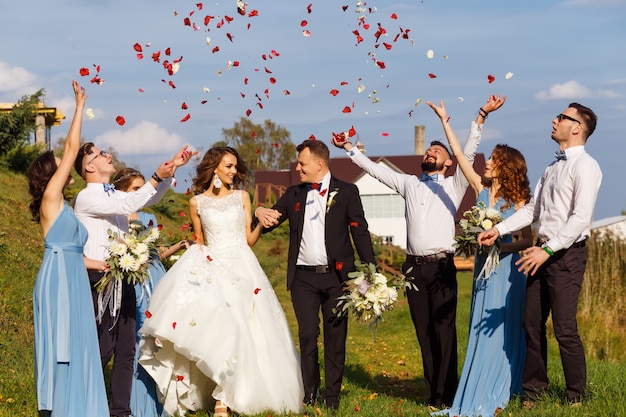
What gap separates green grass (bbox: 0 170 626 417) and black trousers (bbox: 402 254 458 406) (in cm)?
34

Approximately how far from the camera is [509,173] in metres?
8.80

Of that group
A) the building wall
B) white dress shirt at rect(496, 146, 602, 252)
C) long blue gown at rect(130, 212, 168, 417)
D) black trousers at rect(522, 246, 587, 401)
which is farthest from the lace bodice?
the building wall

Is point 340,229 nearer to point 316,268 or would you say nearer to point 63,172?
point 316,268

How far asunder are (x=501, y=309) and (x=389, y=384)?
3418mm

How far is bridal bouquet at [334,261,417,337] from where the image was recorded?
334 inches

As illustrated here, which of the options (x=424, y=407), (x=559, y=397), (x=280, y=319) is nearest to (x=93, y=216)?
(x=280, y=319)

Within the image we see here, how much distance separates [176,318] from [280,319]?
114 cm

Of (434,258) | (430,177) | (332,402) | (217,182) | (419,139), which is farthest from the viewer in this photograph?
(419,139)

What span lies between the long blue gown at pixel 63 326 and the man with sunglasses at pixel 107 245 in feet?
1.89

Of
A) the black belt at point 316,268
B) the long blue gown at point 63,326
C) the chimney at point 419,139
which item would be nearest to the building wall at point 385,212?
the chimney at point 419,139

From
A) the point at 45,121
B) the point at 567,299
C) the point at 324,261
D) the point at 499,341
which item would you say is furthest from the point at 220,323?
the point at 45,121

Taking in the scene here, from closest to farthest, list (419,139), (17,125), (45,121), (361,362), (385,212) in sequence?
1. (361,362)
2. (17,125)
3. (45,121)
4. (385,212)
5. (419,139)

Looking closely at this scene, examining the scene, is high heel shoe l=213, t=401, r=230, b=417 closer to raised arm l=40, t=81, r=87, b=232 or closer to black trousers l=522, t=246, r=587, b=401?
raised arm l=40, t=81, r=87, b=232

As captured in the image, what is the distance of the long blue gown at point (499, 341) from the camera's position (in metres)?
8.73
